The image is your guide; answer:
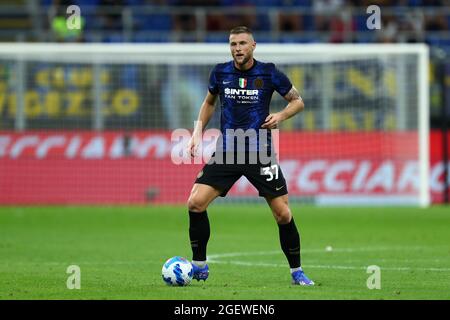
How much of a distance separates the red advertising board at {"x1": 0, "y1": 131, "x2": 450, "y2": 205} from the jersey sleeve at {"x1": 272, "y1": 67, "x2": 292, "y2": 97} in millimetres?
14204

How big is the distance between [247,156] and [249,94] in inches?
23.3

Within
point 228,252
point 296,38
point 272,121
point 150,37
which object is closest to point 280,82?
point 272,121

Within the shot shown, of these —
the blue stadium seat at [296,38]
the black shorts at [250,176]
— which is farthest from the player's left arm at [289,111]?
the blue stadium seat at [296,38]

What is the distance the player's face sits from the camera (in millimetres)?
10305

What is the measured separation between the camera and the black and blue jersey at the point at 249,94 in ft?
34.4

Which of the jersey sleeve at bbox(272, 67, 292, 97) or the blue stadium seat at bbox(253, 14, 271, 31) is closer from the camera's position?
the jersey sleeve at bbox(272, 67, 292, 97)

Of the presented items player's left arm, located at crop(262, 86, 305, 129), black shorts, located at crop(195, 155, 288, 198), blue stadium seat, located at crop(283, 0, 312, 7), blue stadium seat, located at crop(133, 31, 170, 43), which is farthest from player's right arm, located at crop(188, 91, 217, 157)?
blue stadium seat, located at crop(283, 0, 312, 7)

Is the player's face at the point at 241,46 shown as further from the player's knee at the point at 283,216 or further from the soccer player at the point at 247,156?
the player's knee at the point at 283,216

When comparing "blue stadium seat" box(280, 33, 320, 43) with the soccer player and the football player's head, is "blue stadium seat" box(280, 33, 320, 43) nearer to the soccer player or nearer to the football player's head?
the soccer player

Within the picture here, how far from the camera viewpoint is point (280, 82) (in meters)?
10.5

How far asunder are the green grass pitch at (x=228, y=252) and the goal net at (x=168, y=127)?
0.95 m

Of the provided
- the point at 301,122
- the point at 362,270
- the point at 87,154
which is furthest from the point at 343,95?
the point at 362,270

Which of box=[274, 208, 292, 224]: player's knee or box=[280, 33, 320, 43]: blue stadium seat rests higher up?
box=[280, 33, 320, 43]: blue stadium seat

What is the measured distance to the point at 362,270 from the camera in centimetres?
1193
